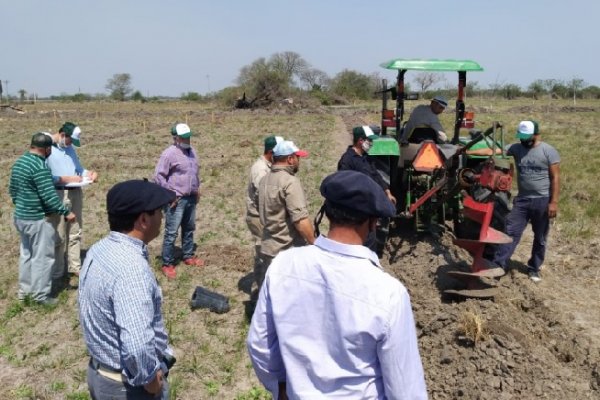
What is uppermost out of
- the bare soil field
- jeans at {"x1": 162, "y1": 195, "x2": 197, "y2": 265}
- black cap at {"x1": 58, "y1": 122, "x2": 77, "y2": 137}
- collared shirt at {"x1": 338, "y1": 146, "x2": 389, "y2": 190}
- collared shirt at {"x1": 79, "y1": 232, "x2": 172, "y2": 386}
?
black cap at {"x1": 58, "y1": 122, "x2": 77, "y2": 137}

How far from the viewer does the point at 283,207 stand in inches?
161

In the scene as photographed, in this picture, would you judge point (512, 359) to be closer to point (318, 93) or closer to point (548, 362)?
point (548, 362)

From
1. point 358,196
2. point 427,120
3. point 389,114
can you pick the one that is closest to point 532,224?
point 427,120

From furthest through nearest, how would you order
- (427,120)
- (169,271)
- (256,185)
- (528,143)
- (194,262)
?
(427,120) < (194,262) < (169,271) < (528,143) < (256,185)

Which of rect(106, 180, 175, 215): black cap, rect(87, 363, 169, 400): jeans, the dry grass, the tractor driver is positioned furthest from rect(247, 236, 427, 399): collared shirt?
the tractor driver

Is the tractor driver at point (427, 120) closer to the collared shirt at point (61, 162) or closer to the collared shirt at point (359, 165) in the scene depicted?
the collared shirt at point (359, 165)

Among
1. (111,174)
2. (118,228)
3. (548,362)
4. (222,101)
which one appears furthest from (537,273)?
(222,101)

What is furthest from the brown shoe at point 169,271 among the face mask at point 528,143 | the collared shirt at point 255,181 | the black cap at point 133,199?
the face mask at point 528,143

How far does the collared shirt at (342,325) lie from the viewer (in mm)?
1587

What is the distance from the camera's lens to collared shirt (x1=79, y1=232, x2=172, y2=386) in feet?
6.85

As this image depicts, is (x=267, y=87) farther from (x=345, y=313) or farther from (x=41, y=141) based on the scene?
(x=345, y=313)

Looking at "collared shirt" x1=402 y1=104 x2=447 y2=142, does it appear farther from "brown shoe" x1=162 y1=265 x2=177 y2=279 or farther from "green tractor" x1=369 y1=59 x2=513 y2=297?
"brown shoe" x1=162 y1=265 x2=177 y2=279

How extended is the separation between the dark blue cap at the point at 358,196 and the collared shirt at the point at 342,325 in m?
0.13

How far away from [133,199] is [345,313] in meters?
1.12
